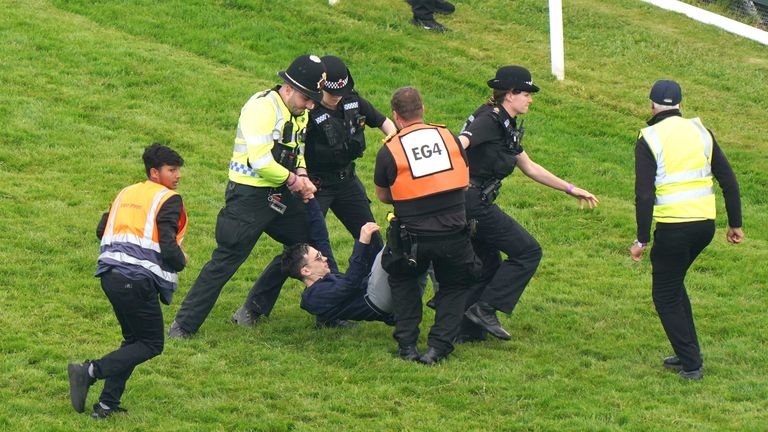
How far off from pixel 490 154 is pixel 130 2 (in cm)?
1002

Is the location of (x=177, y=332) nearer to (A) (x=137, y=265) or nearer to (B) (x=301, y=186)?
(B) (x=301, y=186)

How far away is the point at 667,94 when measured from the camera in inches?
345

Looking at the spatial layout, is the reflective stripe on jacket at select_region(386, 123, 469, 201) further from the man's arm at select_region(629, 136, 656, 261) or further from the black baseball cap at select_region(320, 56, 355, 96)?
the man's arm at select_region(629, 136, 656, 261)

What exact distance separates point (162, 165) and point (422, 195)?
187 cm

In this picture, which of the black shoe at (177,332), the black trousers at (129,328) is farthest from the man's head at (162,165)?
Answer: the black shoe at (177,332)

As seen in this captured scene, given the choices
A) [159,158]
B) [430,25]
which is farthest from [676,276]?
[430,25]

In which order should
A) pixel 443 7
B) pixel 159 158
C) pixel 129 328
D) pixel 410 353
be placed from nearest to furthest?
pixel 159 158 < pixel 129 328 < pixel 410 353 < pixel 443 7

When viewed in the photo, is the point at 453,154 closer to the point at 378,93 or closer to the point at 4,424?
the point at 4,424

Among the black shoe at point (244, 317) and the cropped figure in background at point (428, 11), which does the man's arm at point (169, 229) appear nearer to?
the black shoe at point (244, 317)

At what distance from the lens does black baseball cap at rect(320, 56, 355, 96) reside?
9.30m

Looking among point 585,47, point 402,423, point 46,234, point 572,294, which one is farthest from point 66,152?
point 585,47

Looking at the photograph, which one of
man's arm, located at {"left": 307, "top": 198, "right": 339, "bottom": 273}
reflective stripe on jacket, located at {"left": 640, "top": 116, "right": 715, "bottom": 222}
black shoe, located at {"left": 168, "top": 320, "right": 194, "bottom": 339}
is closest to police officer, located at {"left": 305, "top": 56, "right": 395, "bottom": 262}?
man's arm, located at {"left": 307, "top": 198, "right": 339, "bottom": 273}

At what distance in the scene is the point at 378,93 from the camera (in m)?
15.7

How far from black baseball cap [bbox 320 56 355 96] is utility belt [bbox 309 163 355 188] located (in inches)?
28.0
